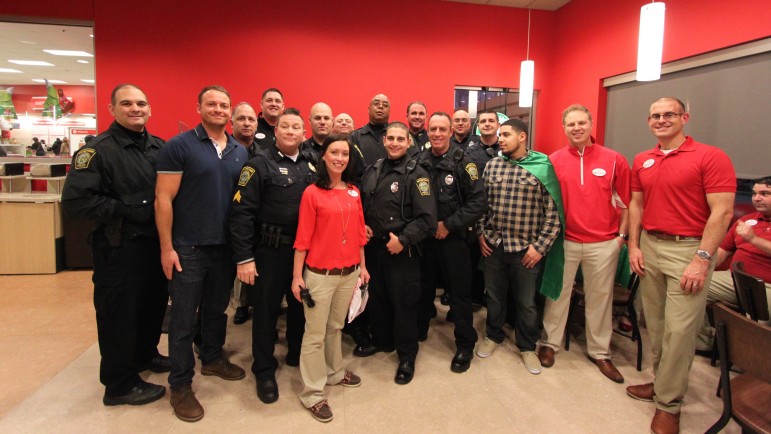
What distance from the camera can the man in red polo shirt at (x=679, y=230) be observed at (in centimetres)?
206

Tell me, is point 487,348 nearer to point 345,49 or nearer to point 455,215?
point 455,215

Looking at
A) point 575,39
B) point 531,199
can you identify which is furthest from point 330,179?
point 575,39

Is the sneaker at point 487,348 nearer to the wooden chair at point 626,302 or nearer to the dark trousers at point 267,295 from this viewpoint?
the wooden chair at point 626,302

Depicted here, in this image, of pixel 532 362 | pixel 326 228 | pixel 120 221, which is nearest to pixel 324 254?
pixel 326 228

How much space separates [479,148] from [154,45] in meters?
4.11

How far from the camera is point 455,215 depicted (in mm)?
2600

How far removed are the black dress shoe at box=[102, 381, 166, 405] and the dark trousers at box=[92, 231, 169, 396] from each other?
0.03m

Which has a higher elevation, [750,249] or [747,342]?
[750,249]

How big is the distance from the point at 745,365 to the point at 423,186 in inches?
64.2

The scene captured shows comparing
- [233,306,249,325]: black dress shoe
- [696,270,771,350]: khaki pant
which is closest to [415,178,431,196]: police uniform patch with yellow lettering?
[233,306,249,325]: black dress shoe

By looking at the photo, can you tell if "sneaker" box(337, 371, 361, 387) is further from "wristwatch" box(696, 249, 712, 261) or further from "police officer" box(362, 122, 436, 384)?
"wristwatch" box(696, 249, 712, 261)

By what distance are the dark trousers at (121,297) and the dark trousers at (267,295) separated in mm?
588

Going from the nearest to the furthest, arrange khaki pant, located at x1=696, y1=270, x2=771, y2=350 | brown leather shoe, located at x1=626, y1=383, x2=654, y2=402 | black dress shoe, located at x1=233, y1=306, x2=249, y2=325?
1. brown leather shoe, located at x1=626, y1=383, x2=654, y2=402
2. khaki pant, located at x1=696, y1=270, x2=771, y2=350
3. black dress shoe, located at x1=233, y1=306, x2=249, y2=325

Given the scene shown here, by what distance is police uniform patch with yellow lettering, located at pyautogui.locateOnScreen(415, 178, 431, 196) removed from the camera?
8.07 ft
